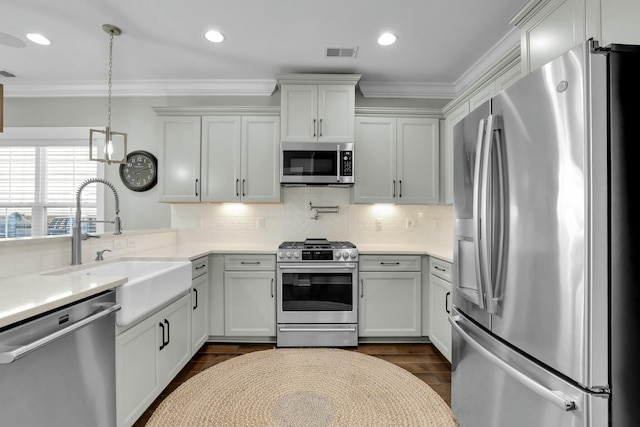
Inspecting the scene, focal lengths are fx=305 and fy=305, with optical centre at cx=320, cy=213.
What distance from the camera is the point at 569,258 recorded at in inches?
38.4

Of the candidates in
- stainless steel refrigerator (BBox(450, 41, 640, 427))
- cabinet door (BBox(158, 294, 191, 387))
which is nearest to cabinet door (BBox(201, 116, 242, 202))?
cabinet door (BBox(158, 294, 191, 387))

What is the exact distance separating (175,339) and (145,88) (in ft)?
9.35

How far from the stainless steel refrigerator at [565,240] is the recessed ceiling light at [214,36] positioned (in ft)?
7.39

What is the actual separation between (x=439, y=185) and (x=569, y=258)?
240cm

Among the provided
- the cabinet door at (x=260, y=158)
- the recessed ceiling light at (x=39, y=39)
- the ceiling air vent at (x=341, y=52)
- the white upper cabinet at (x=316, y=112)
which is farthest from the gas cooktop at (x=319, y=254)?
the recessed ceiling light at (x=39, y=39)

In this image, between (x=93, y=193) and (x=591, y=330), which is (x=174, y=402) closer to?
(x=591, y=330)

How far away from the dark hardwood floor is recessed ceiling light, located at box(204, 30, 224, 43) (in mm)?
2758

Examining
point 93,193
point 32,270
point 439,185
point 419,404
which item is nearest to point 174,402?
point 32,270

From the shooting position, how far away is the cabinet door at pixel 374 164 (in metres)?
3.26

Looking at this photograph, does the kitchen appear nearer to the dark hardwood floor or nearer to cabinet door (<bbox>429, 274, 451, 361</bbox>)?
cabinet door (<bbox>429, 274, 451, 361</bbox>)

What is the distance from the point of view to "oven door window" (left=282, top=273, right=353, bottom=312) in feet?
9.48

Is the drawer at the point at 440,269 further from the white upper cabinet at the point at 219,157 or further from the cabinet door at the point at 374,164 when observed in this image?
the white upper cabinet at the point at 219,157

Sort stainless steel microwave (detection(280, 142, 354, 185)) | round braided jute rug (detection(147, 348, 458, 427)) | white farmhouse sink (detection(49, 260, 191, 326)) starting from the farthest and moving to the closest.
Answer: stainless steel microwave (detection(280, 142, 354, 185)), round braided jute rug (detection(147, 348, 458, 427)), white farmhouse sink (detection(49, 260, 191, 326))

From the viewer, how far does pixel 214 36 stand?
2553 millimetres
